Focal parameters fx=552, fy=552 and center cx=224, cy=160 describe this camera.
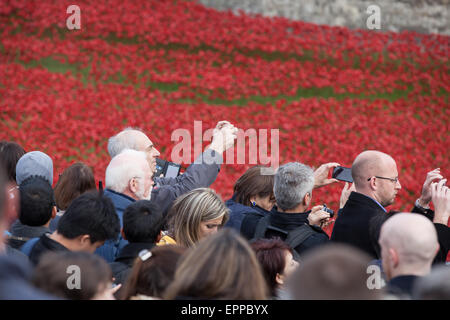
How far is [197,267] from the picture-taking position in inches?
81.7

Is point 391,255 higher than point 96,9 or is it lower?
lower

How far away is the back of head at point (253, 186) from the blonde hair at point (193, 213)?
2.44 ft

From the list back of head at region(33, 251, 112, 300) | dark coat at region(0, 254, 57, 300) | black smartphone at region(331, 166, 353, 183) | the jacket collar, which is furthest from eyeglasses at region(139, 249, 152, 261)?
black smartphone at region(331, 166, 353, 183)

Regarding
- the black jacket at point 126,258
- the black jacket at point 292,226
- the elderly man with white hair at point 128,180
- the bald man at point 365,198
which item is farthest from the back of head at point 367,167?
the black jacket at point 126,258

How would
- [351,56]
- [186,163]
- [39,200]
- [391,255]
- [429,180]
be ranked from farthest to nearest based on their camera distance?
[351,56] < [186,163] < [429,180] < [39,200] < [391,255]

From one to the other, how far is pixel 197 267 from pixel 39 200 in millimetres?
1570

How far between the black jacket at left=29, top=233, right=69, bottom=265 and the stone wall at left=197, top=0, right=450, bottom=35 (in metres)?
8.35

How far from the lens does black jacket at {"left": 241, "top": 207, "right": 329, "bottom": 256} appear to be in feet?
11.2

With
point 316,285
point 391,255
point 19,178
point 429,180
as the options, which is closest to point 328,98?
point 429,180

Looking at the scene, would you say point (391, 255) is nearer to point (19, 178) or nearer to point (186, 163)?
point (19, 178)

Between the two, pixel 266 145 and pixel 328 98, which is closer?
pixel 266 145

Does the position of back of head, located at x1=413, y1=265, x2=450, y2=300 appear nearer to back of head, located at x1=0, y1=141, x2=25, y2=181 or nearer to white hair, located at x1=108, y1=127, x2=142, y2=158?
white hair, located at x1=108, y1=127, x2=142, y2=158

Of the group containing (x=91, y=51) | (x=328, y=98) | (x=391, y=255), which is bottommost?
(x=391, y=255)

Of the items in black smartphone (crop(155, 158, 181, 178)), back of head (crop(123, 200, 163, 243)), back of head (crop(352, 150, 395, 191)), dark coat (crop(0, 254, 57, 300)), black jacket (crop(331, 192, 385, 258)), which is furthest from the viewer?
black smartphone (crop(155, 158, 181, 178))
